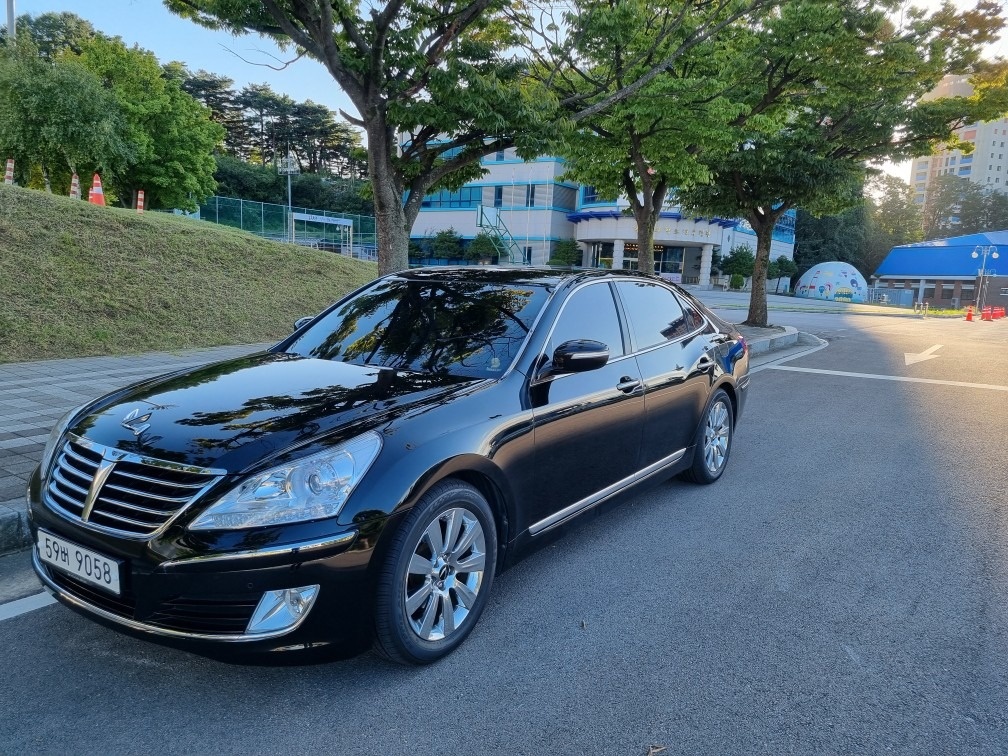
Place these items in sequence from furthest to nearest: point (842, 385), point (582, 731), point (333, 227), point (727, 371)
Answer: point (333, 227), point (842, 385), point (727, 371), point (582, 731)

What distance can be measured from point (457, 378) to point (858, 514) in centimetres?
310

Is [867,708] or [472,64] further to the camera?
[472,64]

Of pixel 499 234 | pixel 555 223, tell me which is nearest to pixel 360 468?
pixel 499 234

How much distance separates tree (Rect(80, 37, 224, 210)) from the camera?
32.4 meters

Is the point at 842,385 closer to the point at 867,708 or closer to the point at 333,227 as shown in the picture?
the point at 867,708

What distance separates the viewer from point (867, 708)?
2598 millimetres

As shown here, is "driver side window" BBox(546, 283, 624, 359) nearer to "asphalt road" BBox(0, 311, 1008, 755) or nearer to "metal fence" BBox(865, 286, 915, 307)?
"asphalt road" BBox(0, 311, 1008, 755)

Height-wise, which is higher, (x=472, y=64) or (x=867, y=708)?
(x=472, y=64)

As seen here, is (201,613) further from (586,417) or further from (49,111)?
(49,111)

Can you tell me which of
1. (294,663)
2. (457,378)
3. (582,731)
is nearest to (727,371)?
(457,378)

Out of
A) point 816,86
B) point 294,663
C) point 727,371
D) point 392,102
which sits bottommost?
point 294,663

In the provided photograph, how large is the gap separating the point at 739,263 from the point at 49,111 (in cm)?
4300

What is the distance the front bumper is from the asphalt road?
30cm

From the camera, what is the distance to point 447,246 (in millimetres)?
51062
